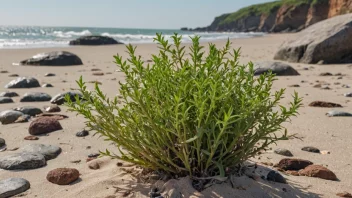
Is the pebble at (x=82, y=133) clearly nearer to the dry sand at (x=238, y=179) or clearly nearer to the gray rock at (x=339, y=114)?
the dry sand at (x=238, y=179)

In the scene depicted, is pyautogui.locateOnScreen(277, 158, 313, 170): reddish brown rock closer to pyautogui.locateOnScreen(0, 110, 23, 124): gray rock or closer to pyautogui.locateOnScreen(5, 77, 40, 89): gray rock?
pyautogui.locateOnScreen(0, 110, 23, 124): gray rock

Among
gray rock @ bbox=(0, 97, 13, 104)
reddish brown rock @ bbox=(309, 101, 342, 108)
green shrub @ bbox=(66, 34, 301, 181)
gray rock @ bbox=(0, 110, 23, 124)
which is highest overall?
green shrub @ bbox=(66, 34, 301, 181)

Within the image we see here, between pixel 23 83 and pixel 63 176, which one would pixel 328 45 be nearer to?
pixel 23 83

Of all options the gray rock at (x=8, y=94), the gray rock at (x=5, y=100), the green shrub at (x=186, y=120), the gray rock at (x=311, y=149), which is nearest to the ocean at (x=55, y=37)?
the green shrub at (x=186, y=120)

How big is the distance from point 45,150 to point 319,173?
2239 mm

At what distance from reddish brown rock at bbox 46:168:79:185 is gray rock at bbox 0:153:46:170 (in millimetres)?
349

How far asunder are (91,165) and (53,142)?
3.25ft

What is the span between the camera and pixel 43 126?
418 centimetres

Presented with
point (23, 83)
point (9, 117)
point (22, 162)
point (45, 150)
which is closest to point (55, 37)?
point (23, 83)

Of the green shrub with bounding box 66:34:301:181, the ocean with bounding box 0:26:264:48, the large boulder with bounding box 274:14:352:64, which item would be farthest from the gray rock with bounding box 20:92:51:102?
the large boulder with bounding box 274:14:352:64

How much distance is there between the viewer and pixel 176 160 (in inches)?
94.7

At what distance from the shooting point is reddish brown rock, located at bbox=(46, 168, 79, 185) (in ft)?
9.02

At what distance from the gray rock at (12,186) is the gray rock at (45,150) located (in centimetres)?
63

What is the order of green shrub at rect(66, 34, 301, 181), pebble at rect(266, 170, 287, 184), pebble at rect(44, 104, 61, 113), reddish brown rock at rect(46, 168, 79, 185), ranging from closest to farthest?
green shrub at rect(66, 34, 301, 181), pebble at rect(266, 170, 287, 184), reddish brown rock at rect(46, 168, 79, 185), pebble at rect(44, 104, 61, 113)
